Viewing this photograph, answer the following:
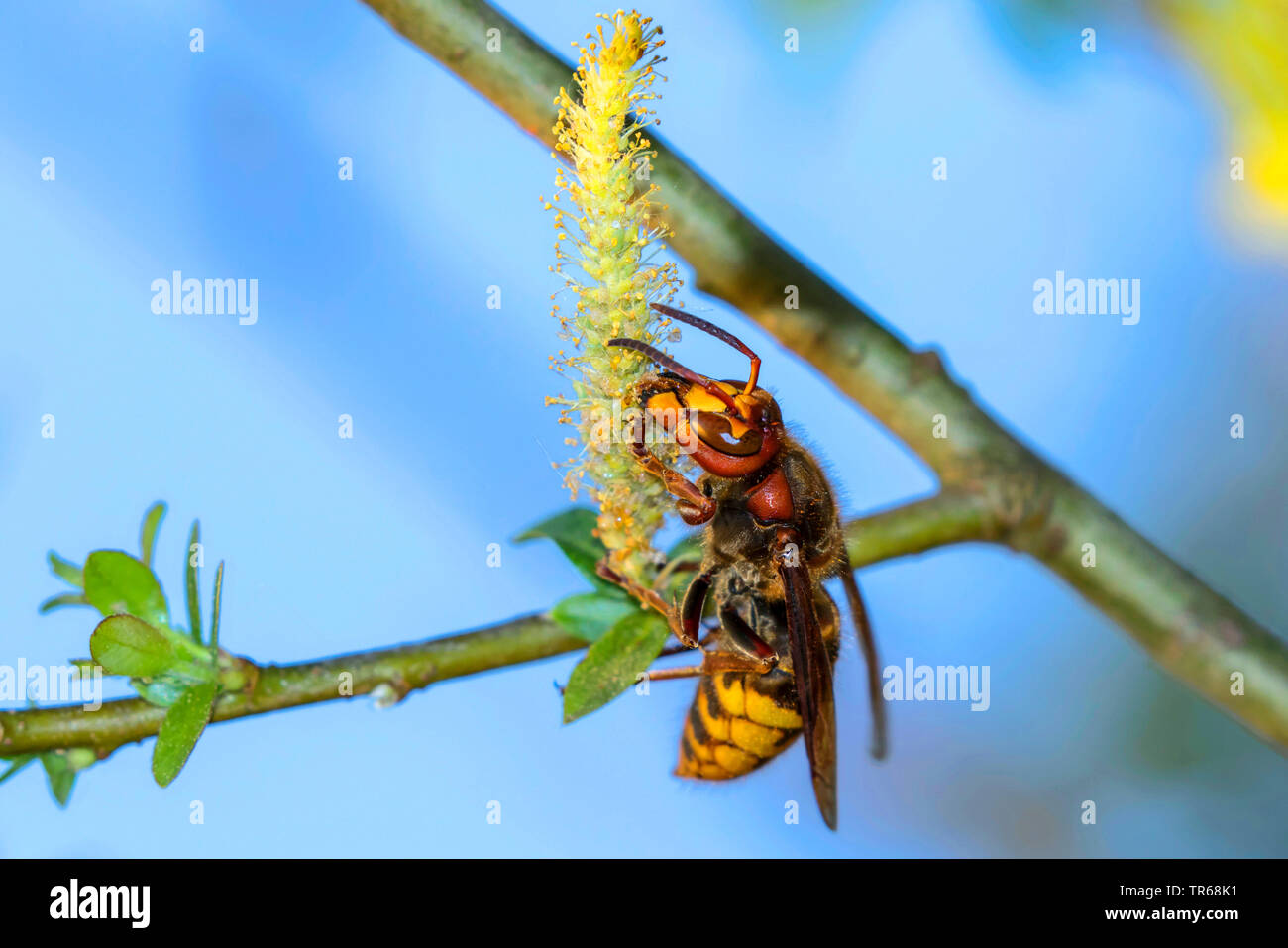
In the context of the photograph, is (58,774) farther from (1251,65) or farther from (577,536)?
(1251,65)

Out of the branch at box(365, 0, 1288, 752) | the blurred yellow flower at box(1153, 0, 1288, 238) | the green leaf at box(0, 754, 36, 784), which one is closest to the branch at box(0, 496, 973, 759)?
the green leaf at box(0, 754, 36, 784)

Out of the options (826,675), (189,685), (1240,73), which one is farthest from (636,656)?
(1240,73)

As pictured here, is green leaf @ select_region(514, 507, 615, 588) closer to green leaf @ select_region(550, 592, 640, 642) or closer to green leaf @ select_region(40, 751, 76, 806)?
green leaf @ select_region(550, 592, 640, 642)

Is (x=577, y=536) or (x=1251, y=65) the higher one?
(x=1251, y=65)

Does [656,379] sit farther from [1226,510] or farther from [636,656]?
[1226,510]

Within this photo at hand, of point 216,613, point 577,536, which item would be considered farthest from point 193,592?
point 577,536

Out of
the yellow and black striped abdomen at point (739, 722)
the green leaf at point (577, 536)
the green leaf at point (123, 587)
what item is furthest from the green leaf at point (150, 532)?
the yellow and black striped abdomen at point (739, 722)
